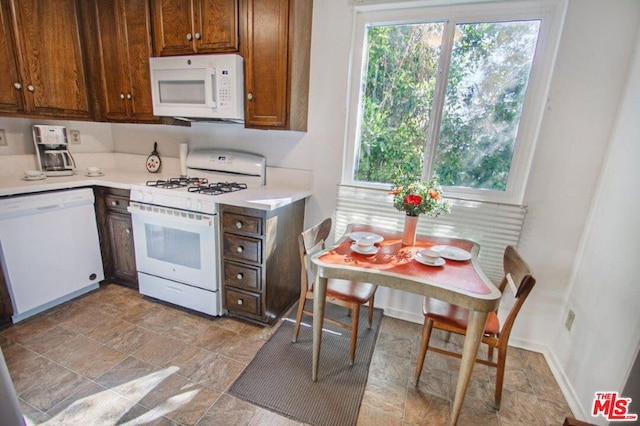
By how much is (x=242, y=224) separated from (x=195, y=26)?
1.46 m

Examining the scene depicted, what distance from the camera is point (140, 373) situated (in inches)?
67.4

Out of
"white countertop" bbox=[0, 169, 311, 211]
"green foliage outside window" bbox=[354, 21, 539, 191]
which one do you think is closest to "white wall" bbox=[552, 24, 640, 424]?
"green foliage outside window" bbox=[354, 21, 539, 191]

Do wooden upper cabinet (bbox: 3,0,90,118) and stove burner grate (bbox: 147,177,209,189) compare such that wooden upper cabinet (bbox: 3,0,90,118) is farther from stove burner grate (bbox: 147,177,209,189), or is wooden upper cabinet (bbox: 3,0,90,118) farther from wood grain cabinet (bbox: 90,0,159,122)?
stove burner grate (bbox: 147,177,209,189)

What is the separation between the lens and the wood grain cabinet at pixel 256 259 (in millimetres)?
1993

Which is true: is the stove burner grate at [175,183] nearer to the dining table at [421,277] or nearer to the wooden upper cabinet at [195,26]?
the wooden upper cabinet at [195,26]

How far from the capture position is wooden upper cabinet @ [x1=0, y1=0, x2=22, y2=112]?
197cm

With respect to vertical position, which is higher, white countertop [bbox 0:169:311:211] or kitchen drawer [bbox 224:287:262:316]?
white countertop [bbox 0:169:311:211]

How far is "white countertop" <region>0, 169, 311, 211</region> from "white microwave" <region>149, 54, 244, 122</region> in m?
0.58

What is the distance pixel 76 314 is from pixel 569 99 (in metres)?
3.66

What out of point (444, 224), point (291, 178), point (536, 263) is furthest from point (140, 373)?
point (536, 263)

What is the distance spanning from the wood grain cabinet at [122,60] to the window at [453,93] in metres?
1.64

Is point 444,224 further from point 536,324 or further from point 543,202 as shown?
point 536,324

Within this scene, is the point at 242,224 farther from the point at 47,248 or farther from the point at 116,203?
the point at 47,248

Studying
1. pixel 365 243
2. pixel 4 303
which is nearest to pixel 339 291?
pixel 365 243
